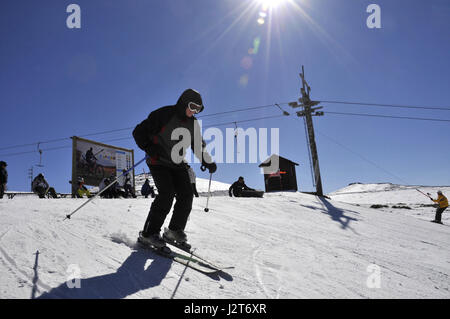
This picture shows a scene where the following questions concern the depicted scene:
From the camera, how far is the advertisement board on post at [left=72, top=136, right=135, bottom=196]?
573 inches

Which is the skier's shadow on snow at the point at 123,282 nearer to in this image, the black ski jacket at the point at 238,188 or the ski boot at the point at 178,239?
the ski boot at the point at 178,239

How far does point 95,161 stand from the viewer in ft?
51.5

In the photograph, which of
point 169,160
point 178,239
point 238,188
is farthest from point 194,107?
point 238,188

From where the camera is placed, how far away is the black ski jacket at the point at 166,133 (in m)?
3.01

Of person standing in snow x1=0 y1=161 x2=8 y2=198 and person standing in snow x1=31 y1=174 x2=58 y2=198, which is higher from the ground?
person standing in snow x1=0 y1=161 x2=8 y2=198

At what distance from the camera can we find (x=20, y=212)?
432cm

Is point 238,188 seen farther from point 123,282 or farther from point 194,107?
point 123,282

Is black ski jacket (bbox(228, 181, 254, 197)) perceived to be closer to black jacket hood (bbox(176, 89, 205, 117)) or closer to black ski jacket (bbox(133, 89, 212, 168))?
black ski jacket (bbox(133, 89, 212, 168))

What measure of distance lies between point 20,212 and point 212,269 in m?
3.71

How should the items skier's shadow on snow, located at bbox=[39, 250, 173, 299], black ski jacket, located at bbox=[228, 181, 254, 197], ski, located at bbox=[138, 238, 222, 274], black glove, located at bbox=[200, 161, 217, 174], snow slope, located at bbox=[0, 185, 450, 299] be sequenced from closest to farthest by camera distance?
1. skier's shadow on snow, located at bbox=[39, 250, 173, 299]
2. snow slope, located at bbox=[0, 185, 450, 299]
3. ski, located at bbox=[138, 238, 222, 274]
4. black glove, located at bbox=[200, 161, 217, 174]
5. black ski jacket, located at bbox=[228, 181, 254, 197]

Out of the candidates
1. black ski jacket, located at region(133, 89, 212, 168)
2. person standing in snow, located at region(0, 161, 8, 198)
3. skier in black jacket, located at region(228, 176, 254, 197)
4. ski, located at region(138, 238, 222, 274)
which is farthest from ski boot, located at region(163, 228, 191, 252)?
skier in black jacket, located at region(228, 176, 254, 197)

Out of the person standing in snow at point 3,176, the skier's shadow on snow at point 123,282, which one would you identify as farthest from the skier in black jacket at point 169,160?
the person standing in snow at point 3,176

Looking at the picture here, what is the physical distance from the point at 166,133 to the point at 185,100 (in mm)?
472
